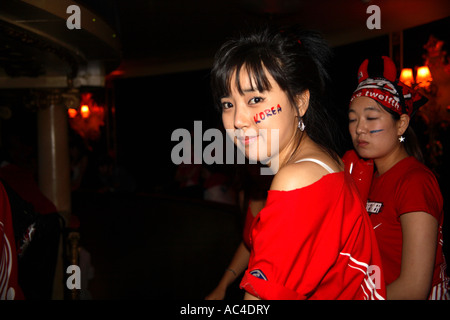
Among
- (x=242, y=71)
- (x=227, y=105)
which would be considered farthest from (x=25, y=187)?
(x=242, y=71)

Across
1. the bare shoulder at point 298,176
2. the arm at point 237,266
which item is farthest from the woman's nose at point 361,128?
the arm at point 237,266

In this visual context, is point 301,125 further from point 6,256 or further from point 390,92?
point 6,256

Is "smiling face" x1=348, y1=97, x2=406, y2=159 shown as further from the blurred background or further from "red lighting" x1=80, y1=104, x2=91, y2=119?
"red lighting" x1=80, y1=104, x2=91, y2=119

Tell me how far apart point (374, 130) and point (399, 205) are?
0.35 m

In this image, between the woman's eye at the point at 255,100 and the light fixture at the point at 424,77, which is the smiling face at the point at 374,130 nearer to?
the woman's eye at the point at 255,100

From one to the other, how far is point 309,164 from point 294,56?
14.4 inches

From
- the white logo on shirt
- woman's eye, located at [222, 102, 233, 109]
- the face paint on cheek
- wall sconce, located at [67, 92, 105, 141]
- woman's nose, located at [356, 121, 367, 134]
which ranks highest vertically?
wall sconce, located at [67, 92, 105, 141]

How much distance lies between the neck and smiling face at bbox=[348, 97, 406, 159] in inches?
0.5

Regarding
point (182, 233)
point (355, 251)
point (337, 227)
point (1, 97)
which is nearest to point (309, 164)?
point (337, 227)

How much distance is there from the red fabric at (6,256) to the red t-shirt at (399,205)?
144 cm

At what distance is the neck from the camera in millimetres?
1655

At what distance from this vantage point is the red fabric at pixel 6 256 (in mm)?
1304

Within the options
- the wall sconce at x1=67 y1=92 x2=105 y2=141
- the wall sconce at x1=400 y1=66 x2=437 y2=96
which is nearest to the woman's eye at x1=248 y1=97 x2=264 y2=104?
the wall sconce at x1=400 y1=66 x2=437 y2=96

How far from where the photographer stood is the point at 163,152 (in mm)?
10820
